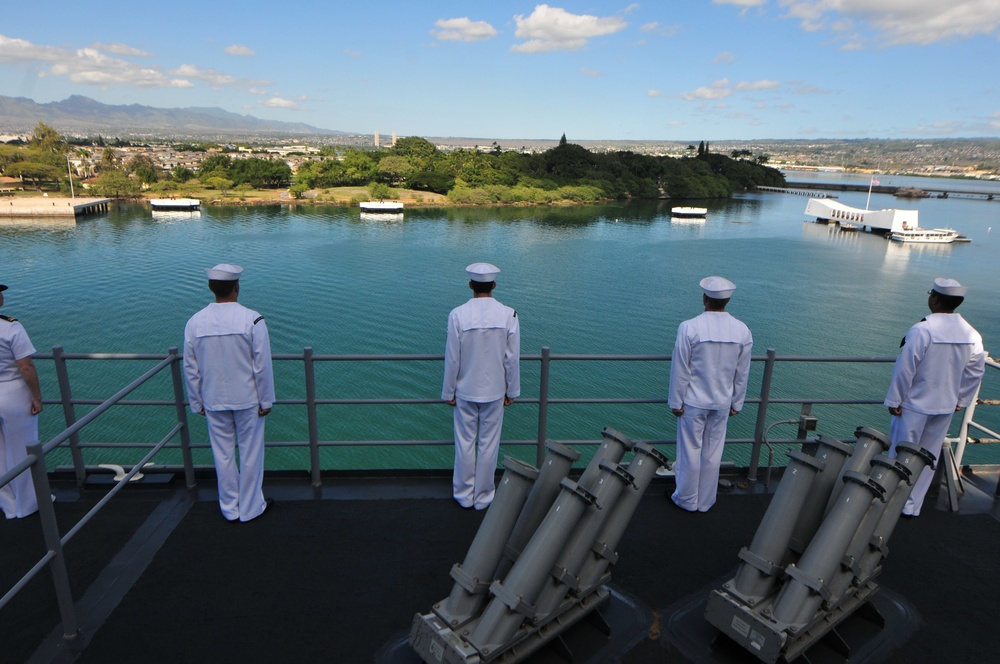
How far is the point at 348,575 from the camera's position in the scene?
3.60 m

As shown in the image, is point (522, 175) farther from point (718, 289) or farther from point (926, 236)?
point (718, 289)

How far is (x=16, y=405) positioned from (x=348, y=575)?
2.43 metres

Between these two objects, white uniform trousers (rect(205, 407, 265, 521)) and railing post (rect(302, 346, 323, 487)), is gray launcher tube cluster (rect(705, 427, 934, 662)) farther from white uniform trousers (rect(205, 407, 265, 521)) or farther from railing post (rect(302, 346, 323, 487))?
white uniform trousers (rect(205, 407, 265, 521))

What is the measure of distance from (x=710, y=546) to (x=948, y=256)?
70.3 metres

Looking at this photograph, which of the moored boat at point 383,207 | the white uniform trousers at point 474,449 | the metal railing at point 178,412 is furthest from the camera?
the moored boat at point 383,207

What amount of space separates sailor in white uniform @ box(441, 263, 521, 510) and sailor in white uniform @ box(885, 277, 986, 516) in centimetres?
254

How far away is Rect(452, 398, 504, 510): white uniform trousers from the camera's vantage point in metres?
4.31

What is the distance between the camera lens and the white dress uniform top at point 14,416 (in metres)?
3.82

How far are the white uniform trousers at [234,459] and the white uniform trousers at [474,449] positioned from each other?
4.42 feet

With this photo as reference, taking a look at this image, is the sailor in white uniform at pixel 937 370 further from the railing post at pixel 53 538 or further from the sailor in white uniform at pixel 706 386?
the railing post at pixel 53 538

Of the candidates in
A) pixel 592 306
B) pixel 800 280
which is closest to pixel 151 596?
pixel 592 306

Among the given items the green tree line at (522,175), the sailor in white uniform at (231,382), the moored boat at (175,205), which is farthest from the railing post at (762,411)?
the green tree line at (522,175)

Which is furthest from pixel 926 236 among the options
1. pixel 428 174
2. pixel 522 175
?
pixel 428 174

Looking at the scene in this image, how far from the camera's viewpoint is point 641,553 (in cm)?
388
